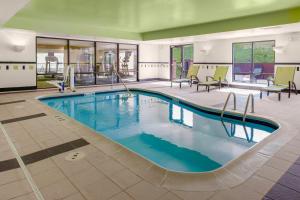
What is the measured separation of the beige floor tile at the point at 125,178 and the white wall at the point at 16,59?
7755mm

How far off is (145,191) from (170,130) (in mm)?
2880

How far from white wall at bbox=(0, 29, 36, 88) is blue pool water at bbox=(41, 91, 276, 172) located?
2134 millimetres

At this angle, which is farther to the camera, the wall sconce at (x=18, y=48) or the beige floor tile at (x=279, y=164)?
the wall sconce at (x=18, y=48)

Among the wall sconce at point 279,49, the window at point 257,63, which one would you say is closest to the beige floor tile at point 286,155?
the wall sconce at point 279,49

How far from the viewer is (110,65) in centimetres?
1221

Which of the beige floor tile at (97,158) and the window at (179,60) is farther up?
the window at (179,60)

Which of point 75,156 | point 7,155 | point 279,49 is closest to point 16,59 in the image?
point 7,155

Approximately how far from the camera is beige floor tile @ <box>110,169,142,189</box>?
2277mm

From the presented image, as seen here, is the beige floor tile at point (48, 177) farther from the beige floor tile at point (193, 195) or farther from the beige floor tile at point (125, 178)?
the beige floor tile at point (193, 195)

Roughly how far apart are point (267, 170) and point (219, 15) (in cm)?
560

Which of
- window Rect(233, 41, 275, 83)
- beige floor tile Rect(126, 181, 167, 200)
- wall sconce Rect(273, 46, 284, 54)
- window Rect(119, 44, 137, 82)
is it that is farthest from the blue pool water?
window Rect(233, 41, 275, 83)

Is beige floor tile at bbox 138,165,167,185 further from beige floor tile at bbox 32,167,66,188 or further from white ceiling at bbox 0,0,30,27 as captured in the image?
white ceiling at bbox 0,0,30,27

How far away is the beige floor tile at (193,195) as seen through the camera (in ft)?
6.66

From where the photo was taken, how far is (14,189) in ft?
7.26
